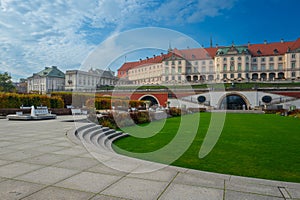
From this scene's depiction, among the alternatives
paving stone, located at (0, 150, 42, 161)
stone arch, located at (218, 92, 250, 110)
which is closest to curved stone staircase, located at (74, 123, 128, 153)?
paving stone, located at (0, 150, 42, 161)

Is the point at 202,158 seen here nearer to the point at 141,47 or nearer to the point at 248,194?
the point at 248,194

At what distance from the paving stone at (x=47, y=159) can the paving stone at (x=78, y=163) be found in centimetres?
24

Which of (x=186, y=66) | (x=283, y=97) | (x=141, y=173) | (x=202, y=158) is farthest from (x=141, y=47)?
(x=186, y=66)

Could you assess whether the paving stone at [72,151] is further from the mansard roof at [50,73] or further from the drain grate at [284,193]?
the mansard roof at [50,73]

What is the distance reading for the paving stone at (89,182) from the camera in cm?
363

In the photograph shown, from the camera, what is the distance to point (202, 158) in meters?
6.44

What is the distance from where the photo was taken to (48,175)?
418cm

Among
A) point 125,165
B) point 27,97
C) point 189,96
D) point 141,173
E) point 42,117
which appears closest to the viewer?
point 141,173

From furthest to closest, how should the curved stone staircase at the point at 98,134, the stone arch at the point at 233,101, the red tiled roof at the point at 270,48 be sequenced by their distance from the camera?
the red tiled roof at the point at 270,48
the stone arch at the point at 233,101
the curved stone staircase at the point at 98,134

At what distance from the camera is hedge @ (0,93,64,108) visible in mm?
22344

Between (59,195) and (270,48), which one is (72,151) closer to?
(59,195)

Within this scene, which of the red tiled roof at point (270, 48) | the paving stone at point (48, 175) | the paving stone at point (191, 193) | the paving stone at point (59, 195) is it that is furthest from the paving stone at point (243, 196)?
the red tiled roof at point (270, 48)

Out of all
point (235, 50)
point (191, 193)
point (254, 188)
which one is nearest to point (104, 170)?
point (191, 193)

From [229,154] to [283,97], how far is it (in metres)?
49.4
